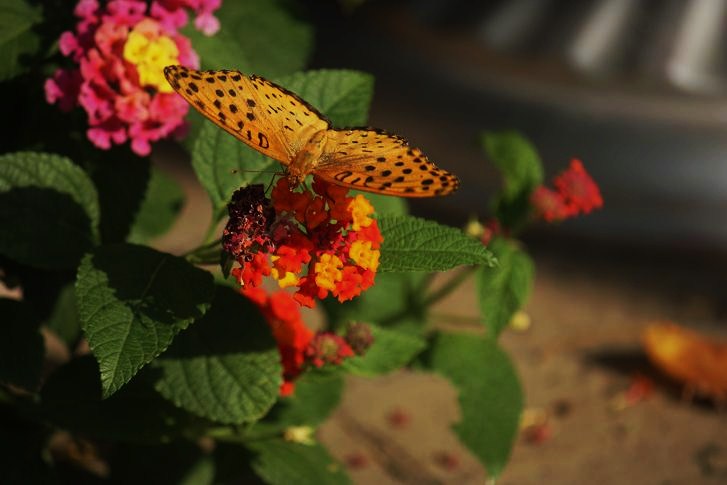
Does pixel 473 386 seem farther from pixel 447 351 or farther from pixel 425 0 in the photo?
pixel 425 0

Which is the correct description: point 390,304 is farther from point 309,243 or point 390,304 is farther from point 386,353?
point 309,243

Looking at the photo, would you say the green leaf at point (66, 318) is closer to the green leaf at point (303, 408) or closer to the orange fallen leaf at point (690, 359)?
the green leaf at point (303, 408)

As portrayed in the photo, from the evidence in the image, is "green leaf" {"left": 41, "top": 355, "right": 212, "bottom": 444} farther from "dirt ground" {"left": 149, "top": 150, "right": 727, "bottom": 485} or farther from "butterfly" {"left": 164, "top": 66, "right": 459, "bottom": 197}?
"dirt ground" {"left": 149, "top": 150, "right": 727, "bottom": 485}

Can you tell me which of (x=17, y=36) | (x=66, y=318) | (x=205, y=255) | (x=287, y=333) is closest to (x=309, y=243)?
(x=205, y=255)

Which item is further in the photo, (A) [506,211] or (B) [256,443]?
(A) [506,211]

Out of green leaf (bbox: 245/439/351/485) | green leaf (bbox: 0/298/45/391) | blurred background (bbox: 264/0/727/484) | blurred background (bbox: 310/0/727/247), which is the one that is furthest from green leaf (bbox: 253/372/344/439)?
blurred background (bbox: 310/0/727/247)

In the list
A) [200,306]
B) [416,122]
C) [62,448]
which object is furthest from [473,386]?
[416,122]
